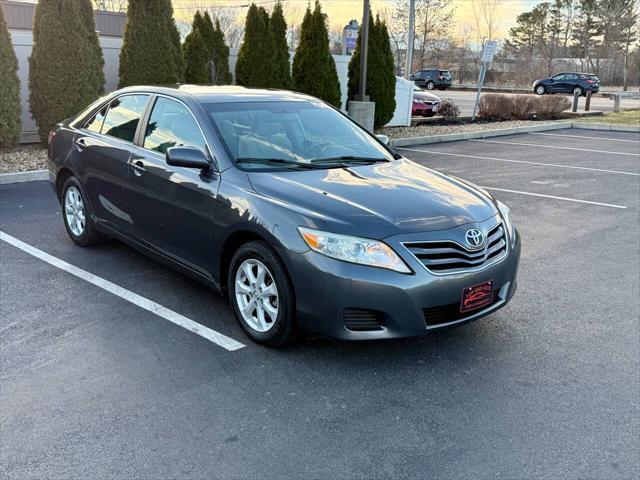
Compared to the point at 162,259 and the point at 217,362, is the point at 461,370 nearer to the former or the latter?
the point at 217,362

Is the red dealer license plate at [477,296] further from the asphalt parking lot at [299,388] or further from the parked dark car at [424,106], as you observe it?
the parked dark car at [424,106]

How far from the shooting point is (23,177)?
9.29 metres

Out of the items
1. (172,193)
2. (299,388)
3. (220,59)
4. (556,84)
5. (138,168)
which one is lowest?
(299,388)

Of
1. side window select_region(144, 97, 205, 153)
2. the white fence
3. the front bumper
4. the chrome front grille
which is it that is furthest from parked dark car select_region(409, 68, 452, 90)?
the front bumper

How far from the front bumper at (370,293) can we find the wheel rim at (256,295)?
0.26 metres

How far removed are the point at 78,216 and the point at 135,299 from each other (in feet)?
5.28

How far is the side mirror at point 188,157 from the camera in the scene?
4223mm

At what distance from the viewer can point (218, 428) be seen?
124 inches

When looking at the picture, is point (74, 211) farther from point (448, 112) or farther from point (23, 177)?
point (448, 112)

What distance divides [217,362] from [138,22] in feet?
32.3

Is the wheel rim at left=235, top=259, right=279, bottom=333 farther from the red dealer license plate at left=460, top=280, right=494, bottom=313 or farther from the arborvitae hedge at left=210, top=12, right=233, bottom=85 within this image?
the arborvitae hedge at left=210, top=12, right=233, bottom=85

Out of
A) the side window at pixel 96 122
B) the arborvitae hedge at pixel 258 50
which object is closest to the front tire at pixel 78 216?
the side window at pixel 96 122

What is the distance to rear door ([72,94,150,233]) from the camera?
5145mm

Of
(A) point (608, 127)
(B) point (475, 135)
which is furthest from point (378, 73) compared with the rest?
(A) point (608, 127)
